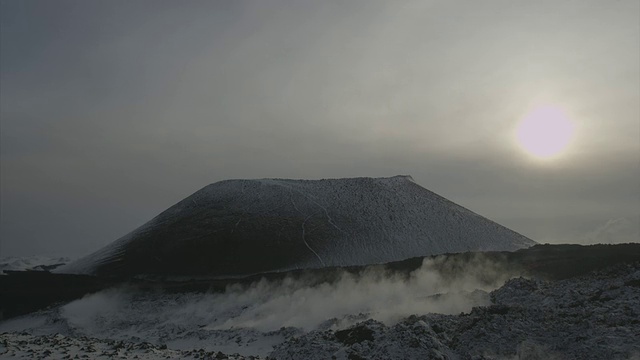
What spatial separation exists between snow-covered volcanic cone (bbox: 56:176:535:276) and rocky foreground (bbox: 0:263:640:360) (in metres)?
19.4

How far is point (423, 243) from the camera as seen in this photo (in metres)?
39.7

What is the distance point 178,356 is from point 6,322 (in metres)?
22.9

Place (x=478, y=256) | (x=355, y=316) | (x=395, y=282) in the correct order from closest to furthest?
(x=355, y=316) → (x=395, y=282) → (x=478, y=256)

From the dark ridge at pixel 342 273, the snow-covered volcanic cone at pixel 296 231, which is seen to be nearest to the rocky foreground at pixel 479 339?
the dark ridge at pixel 342 273

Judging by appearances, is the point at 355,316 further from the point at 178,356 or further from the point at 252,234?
the point at 252,234

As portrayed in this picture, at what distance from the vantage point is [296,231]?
4106 centimetres

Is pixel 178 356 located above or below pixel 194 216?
below

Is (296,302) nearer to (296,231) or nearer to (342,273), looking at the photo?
(342,273)

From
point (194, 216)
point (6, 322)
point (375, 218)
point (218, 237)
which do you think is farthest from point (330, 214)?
point (6, 322)

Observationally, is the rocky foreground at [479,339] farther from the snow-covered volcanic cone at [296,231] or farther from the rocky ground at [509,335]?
the snow-covered volcanic cone at [296,231]

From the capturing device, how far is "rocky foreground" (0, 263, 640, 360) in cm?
1457

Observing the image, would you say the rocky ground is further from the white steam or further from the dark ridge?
the dark ridge

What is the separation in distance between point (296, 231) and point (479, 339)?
2638 centimetres

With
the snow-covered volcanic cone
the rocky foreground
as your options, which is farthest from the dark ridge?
the rocky foreground
